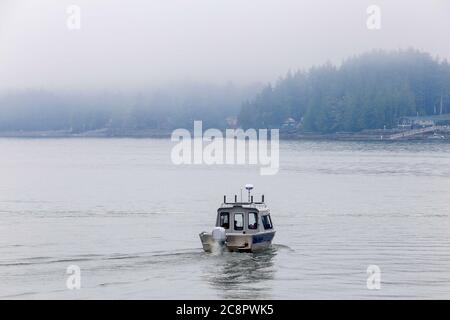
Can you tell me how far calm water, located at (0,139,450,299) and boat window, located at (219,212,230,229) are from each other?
1.91 metres

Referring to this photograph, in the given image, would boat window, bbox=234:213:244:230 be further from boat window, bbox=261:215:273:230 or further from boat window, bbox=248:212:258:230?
boat window, bbox=261:215:273:230

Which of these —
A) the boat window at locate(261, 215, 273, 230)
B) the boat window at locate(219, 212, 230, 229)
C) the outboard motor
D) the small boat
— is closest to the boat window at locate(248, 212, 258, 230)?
the small boat

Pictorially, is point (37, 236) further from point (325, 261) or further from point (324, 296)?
Result: point (324, 296)

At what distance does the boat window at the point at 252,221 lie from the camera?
5038cm

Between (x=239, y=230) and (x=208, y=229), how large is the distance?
1436cm

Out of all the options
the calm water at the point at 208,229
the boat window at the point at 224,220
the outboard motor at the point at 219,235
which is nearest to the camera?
the calm water at the point at 208,229

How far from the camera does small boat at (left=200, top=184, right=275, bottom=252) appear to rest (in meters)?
48.8

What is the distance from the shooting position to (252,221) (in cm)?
5050

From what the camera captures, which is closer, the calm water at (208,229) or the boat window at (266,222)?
the calm water at (208,229)

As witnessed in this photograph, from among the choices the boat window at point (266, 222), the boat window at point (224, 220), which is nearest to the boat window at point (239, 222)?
the boat window at point (224, 220)

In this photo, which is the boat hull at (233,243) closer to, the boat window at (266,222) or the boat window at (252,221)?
the boat window at (252,221)

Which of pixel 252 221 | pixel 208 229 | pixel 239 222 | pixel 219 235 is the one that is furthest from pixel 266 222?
pixel 208 229
